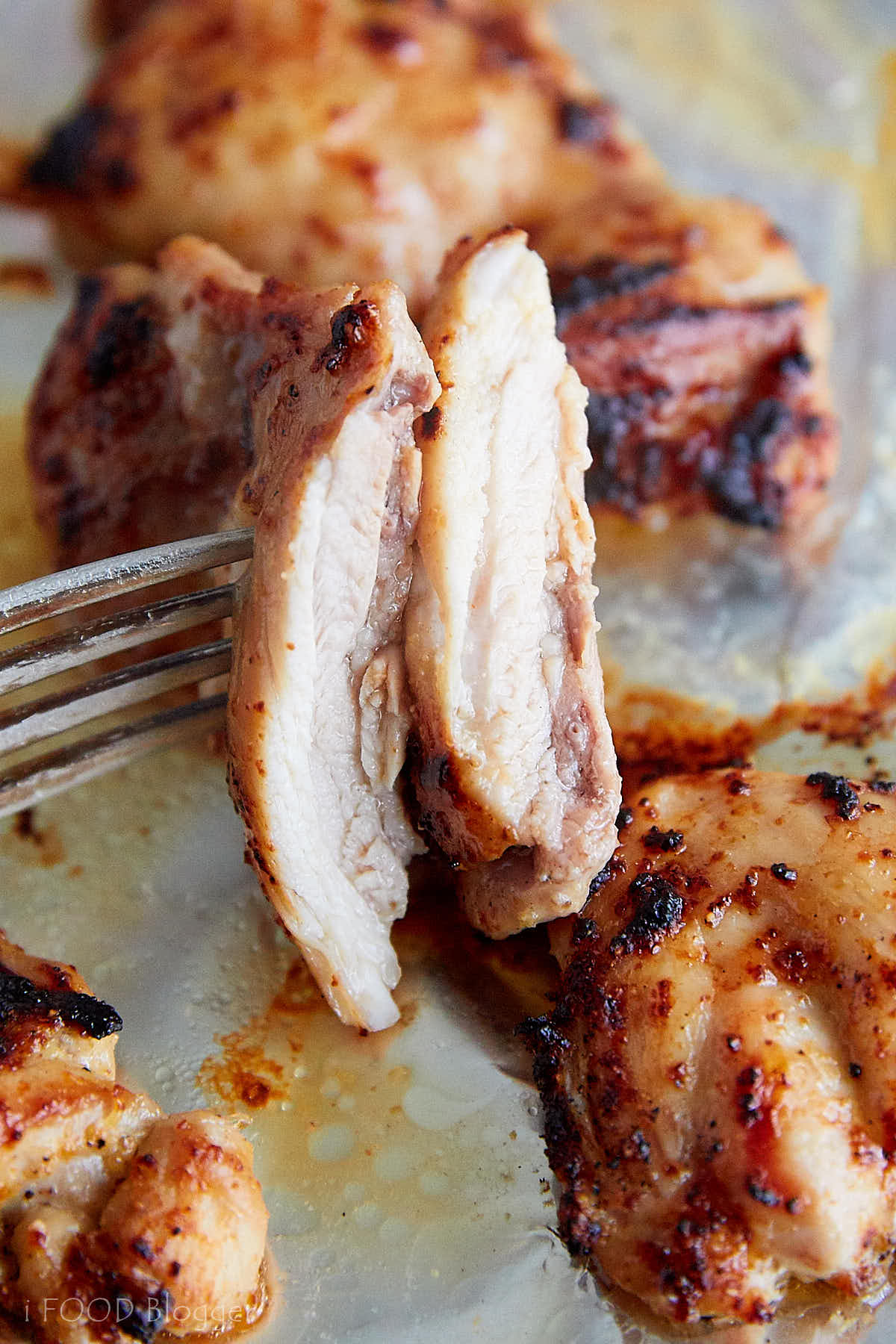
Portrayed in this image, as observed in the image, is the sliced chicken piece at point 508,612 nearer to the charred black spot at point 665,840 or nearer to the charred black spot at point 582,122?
the charred black spot at point 665,840

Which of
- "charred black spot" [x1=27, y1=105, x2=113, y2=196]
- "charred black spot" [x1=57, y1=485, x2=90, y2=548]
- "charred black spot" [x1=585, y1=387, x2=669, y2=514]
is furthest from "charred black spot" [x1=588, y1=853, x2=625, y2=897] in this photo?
"charred black spot" [x1=27, y1=105, x2=113, y2=196]

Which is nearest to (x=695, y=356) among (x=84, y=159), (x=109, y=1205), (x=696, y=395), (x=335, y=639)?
(x=696, y=395)

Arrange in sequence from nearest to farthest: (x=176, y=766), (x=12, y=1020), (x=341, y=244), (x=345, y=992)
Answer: (x=12, y=1020)
(x=345, y=992)
(x=176, y=766)
(x=341, y=244)

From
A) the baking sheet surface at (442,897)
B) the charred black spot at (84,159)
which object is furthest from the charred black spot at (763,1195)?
the charred black spot at (84,159)

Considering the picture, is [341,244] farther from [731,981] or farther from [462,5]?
[731,981]

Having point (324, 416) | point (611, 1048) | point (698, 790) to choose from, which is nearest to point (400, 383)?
point (324, 416)

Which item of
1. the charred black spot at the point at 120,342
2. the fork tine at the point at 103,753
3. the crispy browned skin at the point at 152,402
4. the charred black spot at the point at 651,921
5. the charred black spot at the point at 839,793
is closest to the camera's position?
the charred black spot at the point at 651,921
